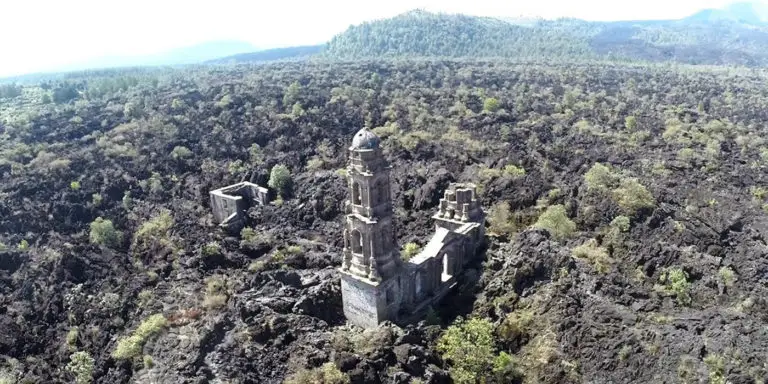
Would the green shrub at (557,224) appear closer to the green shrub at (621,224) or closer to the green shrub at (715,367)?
the green shrub at (621,224)

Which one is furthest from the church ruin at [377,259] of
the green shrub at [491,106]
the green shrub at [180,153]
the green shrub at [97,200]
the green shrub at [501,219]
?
the green shrub at [491,106]

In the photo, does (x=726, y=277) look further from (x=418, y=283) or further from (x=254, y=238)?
(x=254, y=238)

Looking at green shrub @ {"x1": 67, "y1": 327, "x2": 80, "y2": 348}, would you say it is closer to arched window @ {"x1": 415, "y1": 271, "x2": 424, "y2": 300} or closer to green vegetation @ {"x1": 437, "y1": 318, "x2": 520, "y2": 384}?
arched window @ {"x1": 415, "y1": 271, "x2": 424, "y2": 300}

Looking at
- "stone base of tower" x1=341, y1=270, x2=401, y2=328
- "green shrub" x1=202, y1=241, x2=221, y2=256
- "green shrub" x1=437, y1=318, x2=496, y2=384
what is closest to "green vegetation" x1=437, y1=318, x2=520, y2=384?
"green shrub" x1=437, y1=318, x2=496, y2=384

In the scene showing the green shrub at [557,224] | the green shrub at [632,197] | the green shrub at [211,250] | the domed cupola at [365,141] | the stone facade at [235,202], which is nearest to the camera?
the domed cupola at [365,141]

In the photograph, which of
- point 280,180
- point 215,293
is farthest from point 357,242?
point 280,180
